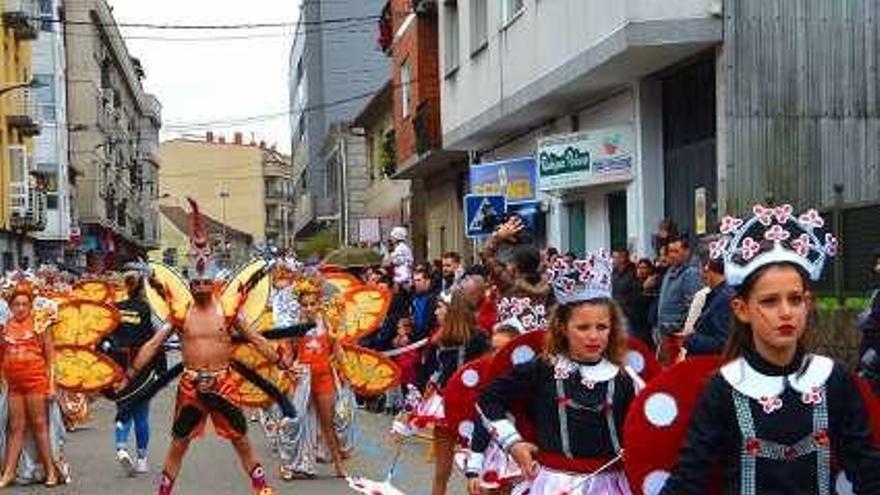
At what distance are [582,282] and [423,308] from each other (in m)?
10.6

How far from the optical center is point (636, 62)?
16906mm

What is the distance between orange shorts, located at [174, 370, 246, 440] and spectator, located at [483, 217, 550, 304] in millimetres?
2040

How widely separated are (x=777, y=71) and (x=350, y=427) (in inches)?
247

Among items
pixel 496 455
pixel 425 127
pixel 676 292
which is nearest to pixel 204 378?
pixel 496 455

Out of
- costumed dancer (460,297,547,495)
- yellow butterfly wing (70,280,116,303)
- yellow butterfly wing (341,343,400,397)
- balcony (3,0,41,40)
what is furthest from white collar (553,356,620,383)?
balcony (3,0,41,40)

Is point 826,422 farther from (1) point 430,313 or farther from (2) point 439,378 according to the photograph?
(1) point 430,313

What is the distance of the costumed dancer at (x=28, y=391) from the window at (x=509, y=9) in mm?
12001

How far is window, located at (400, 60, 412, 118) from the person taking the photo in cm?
3463

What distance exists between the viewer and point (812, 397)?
160 inches

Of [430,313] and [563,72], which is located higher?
[563,72]

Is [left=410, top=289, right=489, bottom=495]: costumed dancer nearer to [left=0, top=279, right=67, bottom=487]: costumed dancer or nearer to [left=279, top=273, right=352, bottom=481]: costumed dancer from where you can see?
[left=279, top=273, right=352, bottom=481]: costumed dancer

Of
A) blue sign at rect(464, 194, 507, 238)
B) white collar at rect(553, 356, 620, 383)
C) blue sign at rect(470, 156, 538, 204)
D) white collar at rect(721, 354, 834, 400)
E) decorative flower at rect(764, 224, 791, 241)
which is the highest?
blue sign at rect(470, 156, 538, 204)

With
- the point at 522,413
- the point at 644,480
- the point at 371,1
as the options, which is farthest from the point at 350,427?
the point at 371,1

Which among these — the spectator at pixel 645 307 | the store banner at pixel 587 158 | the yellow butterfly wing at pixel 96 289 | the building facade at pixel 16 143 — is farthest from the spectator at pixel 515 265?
the building facade at pixel 16 143
